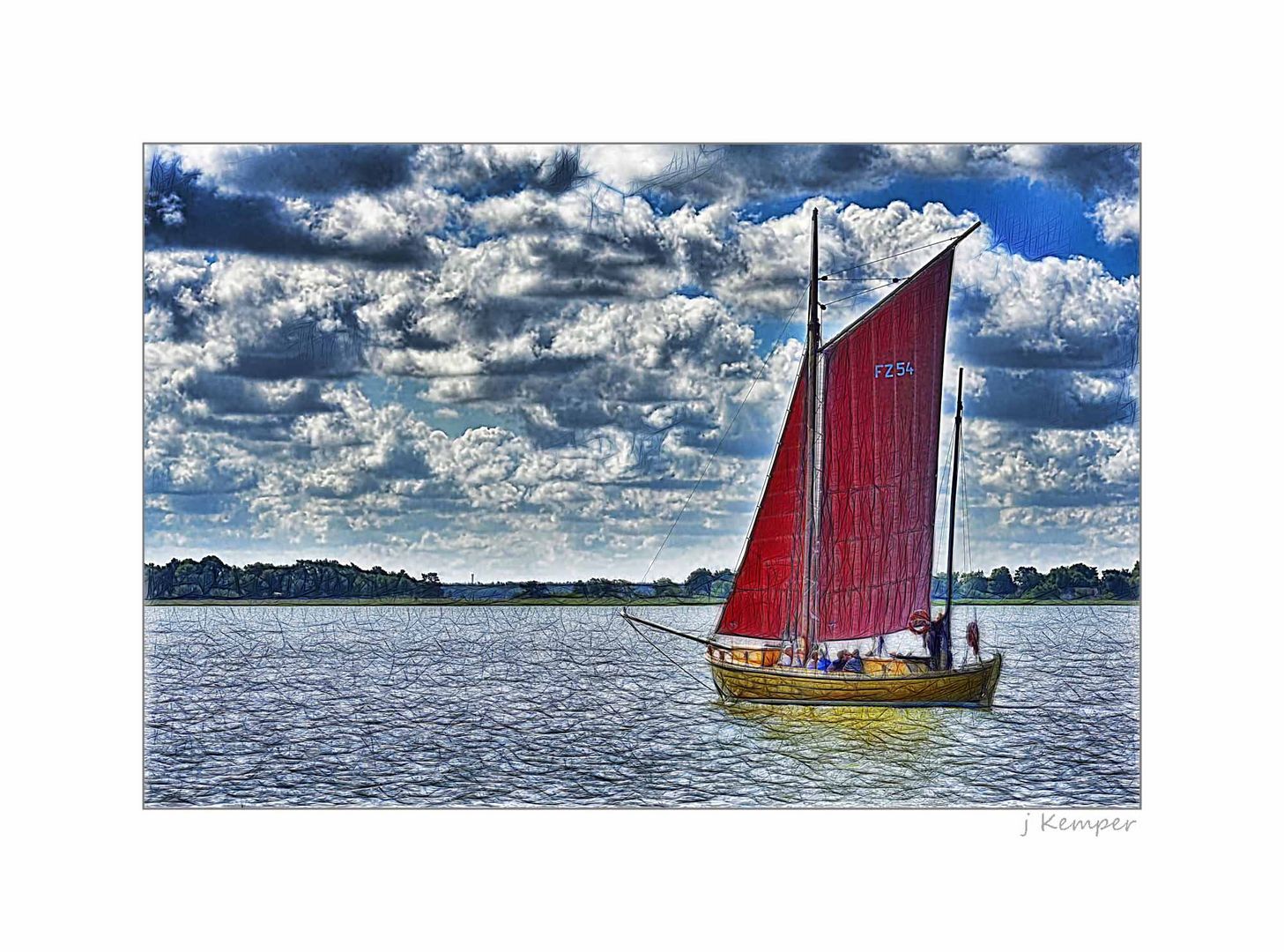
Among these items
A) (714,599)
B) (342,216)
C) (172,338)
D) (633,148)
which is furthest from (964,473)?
(172,338)

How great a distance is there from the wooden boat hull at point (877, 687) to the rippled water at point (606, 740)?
21cm

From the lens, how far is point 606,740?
21688 millimetres

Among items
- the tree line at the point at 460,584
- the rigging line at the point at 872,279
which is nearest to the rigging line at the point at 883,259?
the rigging line at the point at 872,279

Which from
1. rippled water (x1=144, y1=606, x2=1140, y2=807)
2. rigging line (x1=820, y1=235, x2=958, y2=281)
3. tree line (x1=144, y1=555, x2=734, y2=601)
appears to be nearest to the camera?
rippled water (x1=144, y1=606, x2=1140, y2=807)

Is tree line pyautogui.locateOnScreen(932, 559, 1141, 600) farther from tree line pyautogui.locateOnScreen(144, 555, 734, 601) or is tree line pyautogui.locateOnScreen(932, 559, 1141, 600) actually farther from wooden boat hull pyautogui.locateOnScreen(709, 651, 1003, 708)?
tree line pyautogui.locateOnScreen(144, 555, 734, 601)

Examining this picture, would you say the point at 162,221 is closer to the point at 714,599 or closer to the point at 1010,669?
the point at 714,599

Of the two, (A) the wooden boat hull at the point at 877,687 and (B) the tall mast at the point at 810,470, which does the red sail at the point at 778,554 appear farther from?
(A) the wooden boat hull at the point at 877,687

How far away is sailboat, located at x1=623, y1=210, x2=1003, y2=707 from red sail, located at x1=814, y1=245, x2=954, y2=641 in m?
0.02

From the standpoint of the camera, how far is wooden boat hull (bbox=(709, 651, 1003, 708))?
22.4 meters

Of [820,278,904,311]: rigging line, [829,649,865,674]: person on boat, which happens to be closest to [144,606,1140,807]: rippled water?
[829,649,865,674]: person on boat

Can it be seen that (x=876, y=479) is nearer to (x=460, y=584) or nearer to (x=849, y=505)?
(x=849, y=505)

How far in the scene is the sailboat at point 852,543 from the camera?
73.2ft

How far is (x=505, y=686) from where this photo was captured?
29.8m

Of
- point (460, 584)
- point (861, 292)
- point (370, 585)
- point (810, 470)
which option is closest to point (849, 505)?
point (810, 470)
